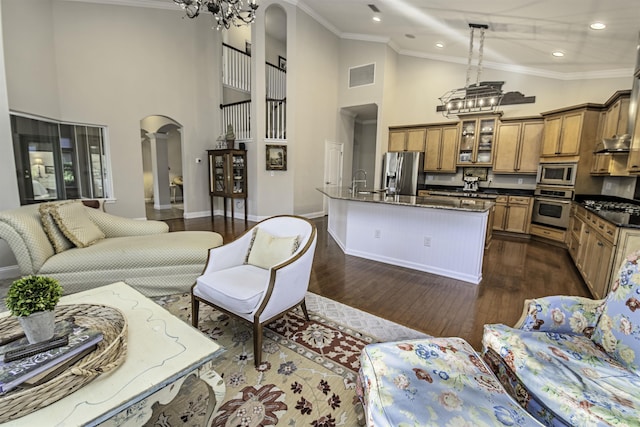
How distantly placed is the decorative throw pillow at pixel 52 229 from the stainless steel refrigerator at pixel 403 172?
18.6ft

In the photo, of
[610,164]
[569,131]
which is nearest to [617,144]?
[610,164]

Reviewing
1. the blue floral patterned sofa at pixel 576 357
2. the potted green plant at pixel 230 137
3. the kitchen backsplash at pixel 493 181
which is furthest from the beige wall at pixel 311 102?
the blue floral patterned sofa at pixel 576 357

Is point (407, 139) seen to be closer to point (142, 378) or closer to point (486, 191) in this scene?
point (486, 191)

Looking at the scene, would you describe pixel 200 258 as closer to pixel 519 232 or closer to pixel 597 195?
pixel 519 232

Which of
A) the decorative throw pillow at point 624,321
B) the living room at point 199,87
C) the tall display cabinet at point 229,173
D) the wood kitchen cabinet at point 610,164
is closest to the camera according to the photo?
the decorative throw pillow at point 624,321

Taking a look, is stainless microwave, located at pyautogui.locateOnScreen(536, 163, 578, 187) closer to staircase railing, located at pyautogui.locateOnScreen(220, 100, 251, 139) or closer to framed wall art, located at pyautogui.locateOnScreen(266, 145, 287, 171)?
framed wall art, located at pyautogui.locateOnScreen(266, 145, 287, 171)

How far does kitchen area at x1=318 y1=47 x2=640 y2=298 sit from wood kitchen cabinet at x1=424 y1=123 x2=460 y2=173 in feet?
0.07

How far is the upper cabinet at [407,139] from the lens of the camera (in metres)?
6.70

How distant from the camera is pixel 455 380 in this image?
121 cm

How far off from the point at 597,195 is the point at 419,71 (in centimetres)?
437

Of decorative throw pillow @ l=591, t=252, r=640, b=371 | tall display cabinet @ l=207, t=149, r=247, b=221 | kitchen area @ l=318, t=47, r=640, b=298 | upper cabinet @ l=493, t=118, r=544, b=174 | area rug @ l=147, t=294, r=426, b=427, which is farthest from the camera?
tall display cabinet @ l=207, t=149, r=247, b=221

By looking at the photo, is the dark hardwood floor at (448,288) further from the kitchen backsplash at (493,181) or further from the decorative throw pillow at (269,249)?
the kitchen backsplash at (493,181)

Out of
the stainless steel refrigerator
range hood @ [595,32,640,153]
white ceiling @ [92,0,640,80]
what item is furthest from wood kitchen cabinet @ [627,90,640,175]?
the stainless steel refrigerator

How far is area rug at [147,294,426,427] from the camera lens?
1.50 meters
